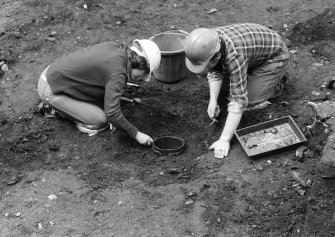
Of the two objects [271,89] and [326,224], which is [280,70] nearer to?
[271,89]

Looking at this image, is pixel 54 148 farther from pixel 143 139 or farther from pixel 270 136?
pixel 270 136

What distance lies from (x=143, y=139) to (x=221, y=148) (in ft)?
2.45

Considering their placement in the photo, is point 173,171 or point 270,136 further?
point 270,136

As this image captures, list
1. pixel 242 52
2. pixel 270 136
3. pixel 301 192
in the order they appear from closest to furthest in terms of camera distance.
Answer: pixel 301 192, pixel 242 52, pixel 270 136

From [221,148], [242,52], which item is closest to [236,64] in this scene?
[242,52]

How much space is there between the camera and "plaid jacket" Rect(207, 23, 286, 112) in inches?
169

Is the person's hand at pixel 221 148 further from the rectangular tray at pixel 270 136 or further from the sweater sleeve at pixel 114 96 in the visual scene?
the sweater sleeve at pixel 114 96

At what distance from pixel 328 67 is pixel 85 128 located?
275 centimetres

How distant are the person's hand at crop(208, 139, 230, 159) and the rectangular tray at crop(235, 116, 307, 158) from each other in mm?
125

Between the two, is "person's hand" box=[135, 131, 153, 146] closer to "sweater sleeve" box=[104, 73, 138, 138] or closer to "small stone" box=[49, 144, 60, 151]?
"sweater sleeve" box=[104, 73, 138, 138]

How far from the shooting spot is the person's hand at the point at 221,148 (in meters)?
4.36

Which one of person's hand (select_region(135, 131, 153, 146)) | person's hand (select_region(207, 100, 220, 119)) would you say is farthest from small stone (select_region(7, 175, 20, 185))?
person's hand (select_region(207, 100, 220, 119))

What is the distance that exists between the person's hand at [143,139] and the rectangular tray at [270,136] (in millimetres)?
825

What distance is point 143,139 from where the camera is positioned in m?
4.60
